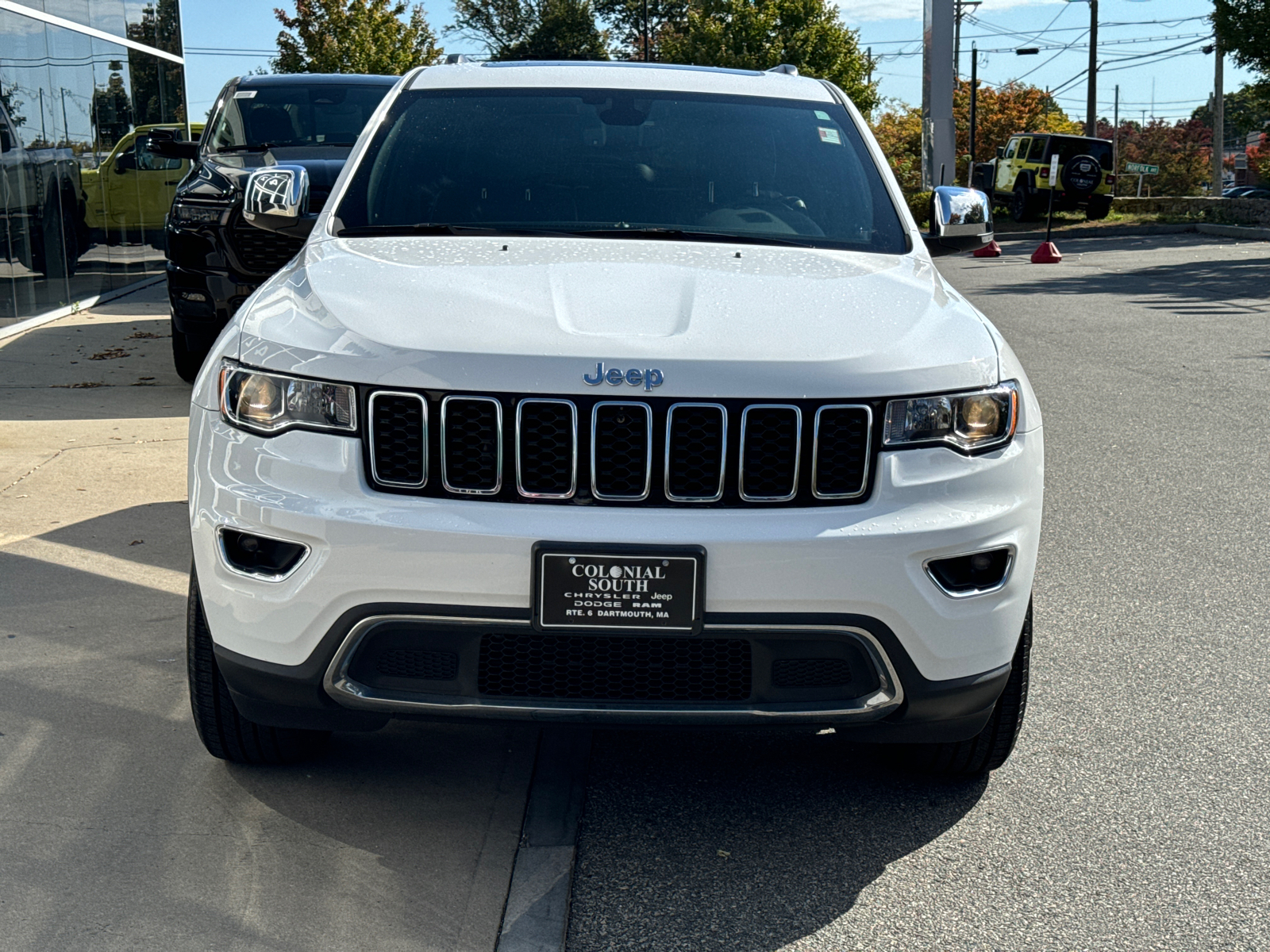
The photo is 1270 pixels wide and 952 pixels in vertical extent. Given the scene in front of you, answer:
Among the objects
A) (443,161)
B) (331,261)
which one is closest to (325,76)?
(443,161)

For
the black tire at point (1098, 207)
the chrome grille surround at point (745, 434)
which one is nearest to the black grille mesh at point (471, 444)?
the chrome grille surround at point (745, 434)

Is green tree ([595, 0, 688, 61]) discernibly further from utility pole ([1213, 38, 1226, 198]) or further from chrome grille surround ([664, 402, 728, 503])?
chrome grille surround ([664, 402, 728, 503])

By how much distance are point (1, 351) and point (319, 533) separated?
31.7ft

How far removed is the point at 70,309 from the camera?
14.3 metres

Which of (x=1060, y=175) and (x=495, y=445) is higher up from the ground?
(x=1060, y=175)

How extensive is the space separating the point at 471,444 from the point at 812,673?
864 mm

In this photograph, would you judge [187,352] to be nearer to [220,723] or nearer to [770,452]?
[220,723]

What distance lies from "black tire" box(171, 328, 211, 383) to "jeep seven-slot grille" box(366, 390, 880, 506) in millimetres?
6661

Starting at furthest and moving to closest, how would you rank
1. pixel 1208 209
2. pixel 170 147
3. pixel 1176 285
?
pixel 1208 209
pixel 1176 285
pixel 170 147

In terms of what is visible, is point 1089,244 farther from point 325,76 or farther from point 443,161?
point 443,161

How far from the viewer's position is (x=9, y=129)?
39.5ft

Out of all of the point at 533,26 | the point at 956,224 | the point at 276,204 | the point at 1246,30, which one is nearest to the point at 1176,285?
the point at 1246,30

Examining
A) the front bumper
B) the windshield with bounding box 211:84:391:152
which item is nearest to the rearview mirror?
the windshield with bounding box 211:84:391:152

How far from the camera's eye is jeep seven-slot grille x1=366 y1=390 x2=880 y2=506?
9.35 feet
